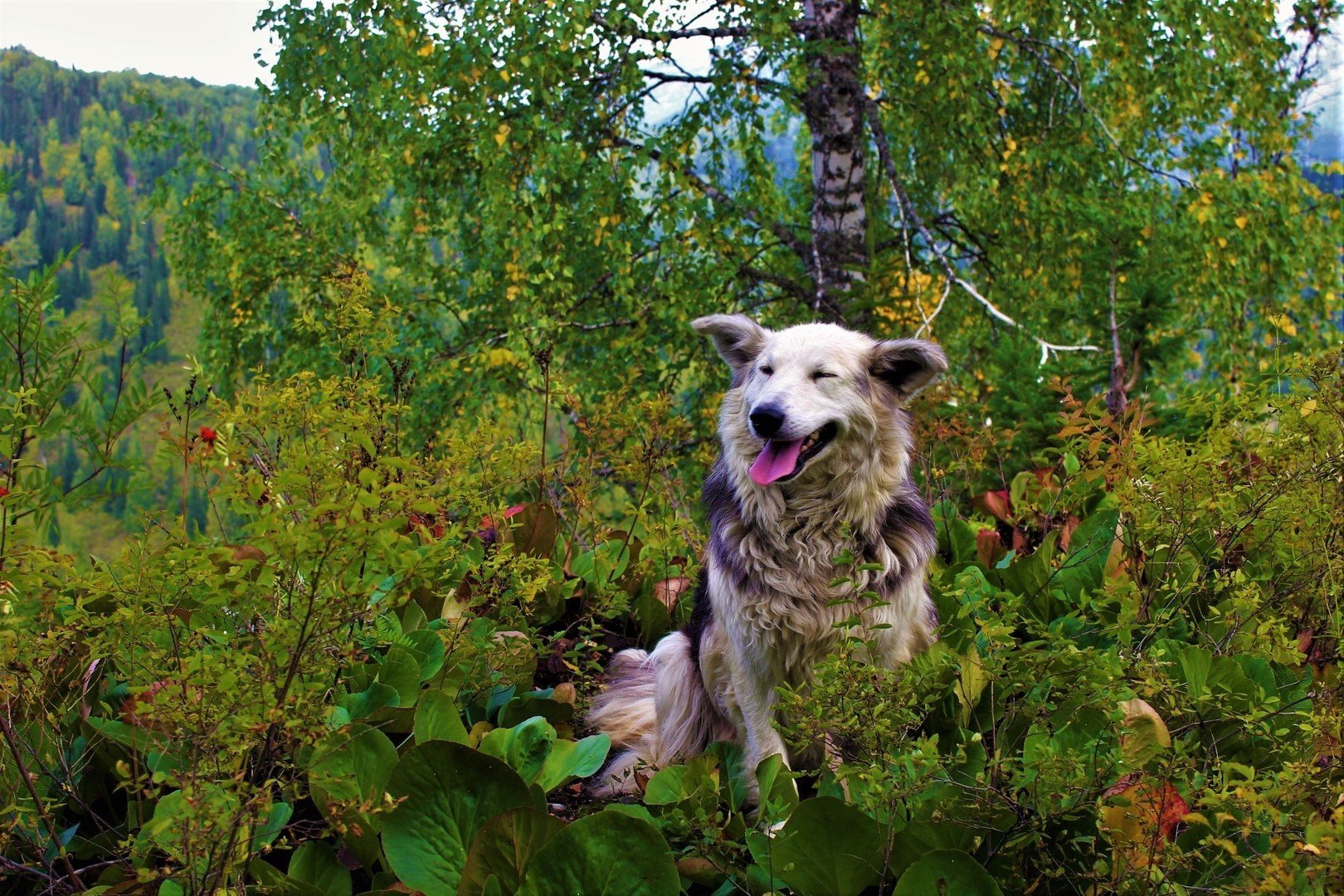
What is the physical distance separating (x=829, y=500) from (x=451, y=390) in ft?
17.5

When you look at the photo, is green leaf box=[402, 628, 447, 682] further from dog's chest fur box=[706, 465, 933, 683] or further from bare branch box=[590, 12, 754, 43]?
bare branch box=[590, 12, 754, 43]

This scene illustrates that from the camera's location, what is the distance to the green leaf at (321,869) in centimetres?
185

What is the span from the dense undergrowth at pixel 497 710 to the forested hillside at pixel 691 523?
0.01 m

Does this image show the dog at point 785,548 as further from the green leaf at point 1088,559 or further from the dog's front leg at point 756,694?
the green leaf at point 1088,559

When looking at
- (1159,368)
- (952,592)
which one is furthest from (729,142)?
(952,592)

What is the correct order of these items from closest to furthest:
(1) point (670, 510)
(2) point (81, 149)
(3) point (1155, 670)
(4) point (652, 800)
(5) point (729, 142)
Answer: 1. (3) point (1155, 670)
2. (4) point (652, 800)
3. (1) point (670, 510)
4. (5) point (729, 142)
5. (2) point (81, 149)

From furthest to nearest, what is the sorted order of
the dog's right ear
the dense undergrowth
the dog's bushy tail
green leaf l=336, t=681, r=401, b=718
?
the dog's right ear
the dog's bushy tail
green leaf l=336, t=681, r=401, b=718
the dense undergrowth

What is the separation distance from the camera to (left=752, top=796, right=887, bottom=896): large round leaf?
72.0 inches

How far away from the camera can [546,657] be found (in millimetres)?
3258

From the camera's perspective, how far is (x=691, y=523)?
3930mm

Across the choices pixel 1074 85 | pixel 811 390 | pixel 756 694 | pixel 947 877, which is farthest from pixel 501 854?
pixel 1074 85

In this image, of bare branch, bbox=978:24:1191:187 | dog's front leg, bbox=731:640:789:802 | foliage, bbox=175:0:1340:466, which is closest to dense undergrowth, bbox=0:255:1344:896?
dog's front leg, bbox=731:640:789:802

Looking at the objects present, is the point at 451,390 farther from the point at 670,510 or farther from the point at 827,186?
the point at 670,510

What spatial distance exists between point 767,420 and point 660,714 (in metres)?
0.99
